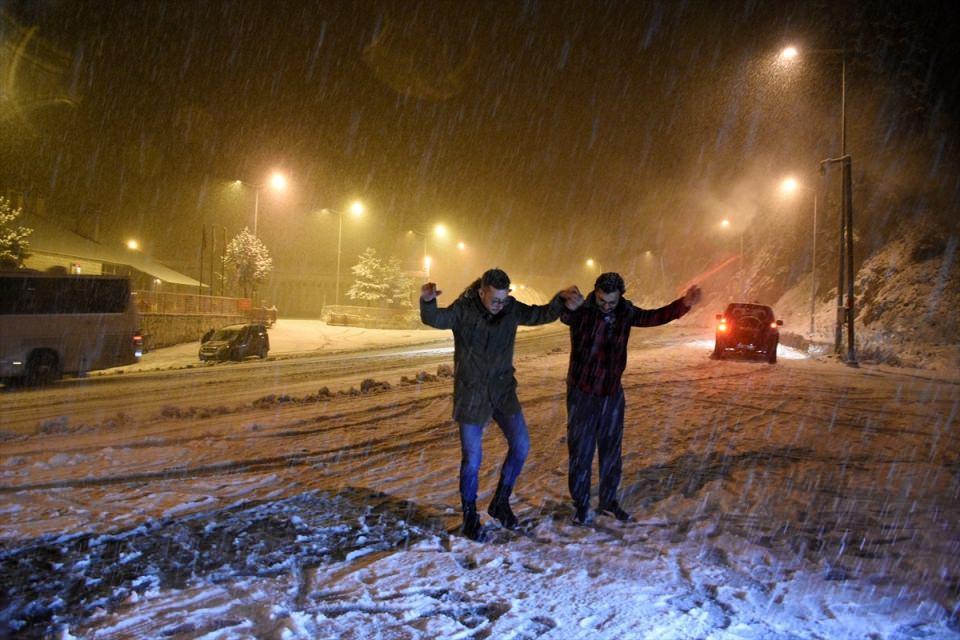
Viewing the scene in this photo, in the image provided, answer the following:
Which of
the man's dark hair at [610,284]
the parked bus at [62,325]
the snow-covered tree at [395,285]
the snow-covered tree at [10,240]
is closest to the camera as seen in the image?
the man's dark hair at [610,284]

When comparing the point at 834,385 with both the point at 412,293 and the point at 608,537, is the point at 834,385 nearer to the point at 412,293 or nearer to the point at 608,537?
the point at 608,537

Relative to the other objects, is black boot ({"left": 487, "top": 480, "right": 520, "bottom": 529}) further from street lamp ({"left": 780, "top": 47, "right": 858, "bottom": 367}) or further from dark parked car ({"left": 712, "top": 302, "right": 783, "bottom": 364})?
street lamp ({"left": 780, "top": 47, "right": 858, "bottom": 367})

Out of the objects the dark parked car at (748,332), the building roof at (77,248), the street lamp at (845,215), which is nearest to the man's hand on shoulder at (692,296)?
the dark parked car at (748,332)

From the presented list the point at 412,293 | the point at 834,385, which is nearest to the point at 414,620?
the point at 834,385

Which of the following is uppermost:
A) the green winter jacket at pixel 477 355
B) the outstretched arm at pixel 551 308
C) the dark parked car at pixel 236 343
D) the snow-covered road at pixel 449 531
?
the outstretched arm at pixel 551 308

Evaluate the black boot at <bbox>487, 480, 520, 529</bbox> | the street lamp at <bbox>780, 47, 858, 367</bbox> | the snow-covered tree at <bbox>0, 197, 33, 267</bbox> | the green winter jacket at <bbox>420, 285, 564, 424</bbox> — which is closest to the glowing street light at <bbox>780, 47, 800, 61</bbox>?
the street lamp at <bbox>780, 47, 858, 367</bbox>

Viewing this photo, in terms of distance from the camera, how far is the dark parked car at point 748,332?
16359 millimetres

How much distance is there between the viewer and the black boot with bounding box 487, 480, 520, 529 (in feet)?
14.4

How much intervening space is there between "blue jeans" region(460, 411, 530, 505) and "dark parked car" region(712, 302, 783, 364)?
45.2ft

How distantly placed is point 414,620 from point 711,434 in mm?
5560

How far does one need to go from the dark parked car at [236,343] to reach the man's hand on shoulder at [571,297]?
1889cm

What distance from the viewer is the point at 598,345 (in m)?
4.52

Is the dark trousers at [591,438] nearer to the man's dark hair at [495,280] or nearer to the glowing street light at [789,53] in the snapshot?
the man's dark hair at [495,280]

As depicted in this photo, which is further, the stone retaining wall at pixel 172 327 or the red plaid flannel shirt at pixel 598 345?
the stone retaining wall at pixel 172 327
